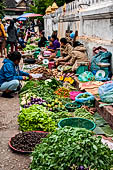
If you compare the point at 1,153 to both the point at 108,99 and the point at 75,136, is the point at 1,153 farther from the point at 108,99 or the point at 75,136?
the point at 108,99

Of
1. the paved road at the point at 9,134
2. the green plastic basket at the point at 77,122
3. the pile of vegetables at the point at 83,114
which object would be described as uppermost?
the green plastic basket at the point at 77,122

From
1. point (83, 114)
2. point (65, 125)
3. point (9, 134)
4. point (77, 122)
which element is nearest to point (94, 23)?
point (83, 114)

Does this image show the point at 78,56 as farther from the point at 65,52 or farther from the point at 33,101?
the point at 33,101

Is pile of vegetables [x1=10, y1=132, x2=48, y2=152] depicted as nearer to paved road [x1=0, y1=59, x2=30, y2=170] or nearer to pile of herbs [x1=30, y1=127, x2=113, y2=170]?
paved road [x1=0, y1=59, x2=30, y2=170]

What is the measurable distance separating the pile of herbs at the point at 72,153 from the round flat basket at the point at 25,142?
786 millimetres

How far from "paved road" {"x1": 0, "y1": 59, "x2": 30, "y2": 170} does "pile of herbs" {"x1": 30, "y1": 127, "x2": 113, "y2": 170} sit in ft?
2.19

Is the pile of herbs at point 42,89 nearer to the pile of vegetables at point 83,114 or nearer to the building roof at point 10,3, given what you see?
the pile of vegetables at point 83,114

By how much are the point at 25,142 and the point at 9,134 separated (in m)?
0.81

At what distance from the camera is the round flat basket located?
12.8 feet

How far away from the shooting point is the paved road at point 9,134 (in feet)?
12.1

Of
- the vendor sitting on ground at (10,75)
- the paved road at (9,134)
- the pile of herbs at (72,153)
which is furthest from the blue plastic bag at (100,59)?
the pile of herbs at (72,153)

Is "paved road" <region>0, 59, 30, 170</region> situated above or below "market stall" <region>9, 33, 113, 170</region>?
below

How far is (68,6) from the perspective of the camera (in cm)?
1465

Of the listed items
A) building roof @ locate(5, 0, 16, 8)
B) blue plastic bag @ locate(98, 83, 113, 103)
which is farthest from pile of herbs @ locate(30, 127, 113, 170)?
building roof @ locate(5, 0, 16, 8)
